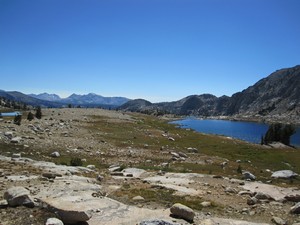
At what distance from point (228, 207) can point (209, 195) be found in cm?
308

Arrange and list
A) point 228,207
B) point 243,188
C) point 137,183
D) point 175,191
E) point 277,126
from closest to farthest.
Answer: point 228,207 → point 175,191 → point 137,183 → point 243,188 → point 277,126

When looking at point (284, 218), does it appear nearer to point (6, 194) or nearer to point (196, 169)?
point (6, 194)

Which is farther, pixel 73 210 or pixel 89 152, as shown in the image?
pixel 89 152

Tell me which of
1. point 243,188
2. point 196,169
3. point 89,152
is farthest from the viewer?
point 89,152

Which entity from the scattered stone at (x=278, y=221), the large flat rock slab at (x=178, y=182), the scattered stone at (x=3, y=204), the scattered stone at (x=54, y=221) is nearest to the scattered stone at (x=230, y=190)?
the large flat rock slab at (x=178, y=182)

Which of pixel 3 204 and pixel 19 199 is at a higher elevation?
pixel 19 199

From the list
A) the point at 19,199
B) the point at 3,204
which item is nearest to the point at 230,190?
the point at 19,199

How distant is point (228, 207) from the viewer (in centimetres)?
1869

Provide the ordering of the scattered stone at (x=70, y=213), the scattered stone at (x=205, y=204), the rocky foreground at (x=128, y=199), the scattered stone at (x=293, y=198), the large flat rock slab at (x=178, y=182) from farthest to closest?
the large flat rock slab at (x=178, y=182) < the scattered stone at (x=293, y=198) < the scattered stone at (x=205, y=204) < the rocky foreground at (x=128, y=199) < the scattered stone at (x=70, y=213)

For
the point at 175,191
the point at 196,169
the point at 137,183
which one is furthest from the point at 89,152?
the point at 175,191

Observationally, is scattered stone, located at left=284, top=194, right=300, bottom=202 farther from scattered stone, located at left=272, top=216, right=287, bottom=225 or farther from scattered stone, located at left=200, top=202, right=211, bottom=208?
scattered stone, located at left=200, top=202, right=211, bottom=208

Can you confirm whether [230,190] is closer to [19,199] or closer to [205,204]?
[205,204]

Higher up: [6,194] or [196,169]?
[6,194]

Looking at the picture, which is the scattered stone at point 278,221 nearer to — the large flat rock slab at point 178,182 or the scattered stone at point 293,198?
the scattered stone at point 293,198
